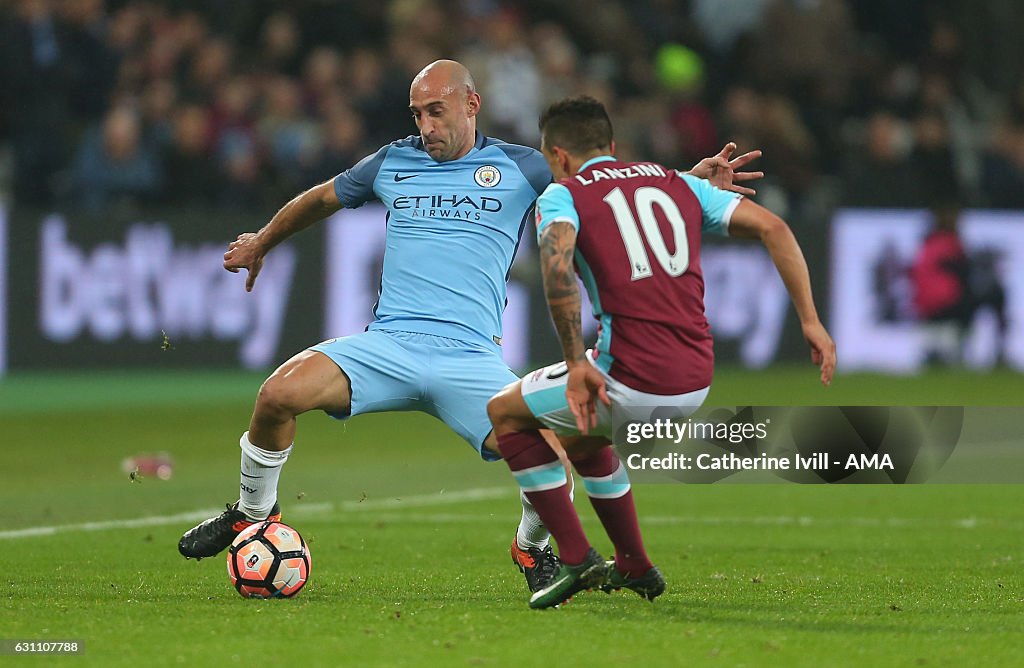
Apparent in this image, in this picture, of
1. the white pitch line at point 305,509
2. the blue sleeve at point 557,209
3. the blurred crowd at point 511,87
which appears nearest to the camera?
the blue sleeve at point 557,209

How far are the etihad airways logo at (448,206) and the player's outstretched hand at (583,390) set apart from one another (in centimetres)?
166

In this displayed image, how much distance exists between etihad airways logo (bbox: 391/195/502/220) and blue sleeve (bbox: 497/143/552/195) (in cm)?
22

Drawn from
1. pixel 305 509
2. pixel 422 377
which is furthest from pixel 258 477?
pixel 305 509

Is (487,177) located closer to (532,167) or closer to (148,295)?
(532,167)

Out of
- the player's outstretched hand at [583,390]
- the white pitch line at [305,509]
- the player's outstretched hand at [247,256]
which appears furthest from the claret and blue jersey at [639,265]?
the white pitch line at [305,509]

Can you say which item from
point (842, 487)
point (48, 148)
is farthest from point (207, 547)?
A: point (48, 148)

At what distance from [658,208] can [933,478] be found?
274 inches

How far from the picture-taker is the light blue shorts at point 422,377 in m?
7.34

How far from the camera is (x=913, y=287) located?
1905 centimetres

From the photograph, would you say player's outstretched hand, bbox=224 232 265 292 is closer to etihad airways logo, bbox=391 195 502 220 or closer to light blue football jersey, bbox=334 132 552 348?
light blue football jersey, bbox=334 132 552 348

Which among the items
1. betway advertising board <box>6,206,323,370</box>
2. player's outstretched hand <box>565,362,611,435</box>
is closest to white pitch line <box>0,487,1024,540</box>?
player's outstretched hand <box>565,362,611,435</box>

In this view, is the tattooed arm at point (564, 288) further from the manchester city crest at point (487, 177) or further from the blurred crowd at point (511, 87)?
the blurred crowd at point (511, 87)

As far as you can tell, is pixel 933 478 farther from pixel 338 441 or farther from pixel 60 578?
pixel 60 578

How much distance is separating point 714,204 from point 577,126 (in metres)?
0.60
